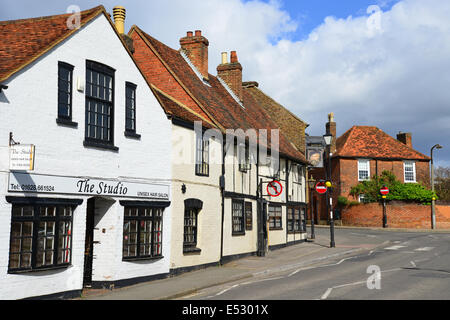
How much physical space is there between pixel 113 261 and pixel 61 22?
7086 mm

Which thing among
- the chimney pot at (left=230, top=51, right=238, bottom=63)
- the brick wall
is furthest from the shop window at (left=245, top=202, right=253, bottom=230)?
the brick wall

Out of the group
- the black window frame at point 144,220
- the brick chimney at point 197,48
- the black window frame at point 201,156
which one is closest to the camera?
the black window frame at point 144,220

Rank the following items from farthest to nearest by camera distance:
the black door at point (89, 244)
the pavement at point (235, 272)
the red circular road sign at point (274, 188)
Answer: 1. the red circular road sign at point (274, 188)
2. the black door at point (89, 244)
3. the pavement at point (235, 272)

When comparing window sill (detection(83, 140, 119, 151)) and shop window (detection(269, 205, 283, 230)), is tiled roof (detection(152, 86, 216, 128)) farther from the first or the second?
shop window (detection(269, 205, 283, 230))

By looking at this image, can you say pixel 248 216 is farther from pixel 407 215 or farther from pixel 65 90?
pixel 407 215

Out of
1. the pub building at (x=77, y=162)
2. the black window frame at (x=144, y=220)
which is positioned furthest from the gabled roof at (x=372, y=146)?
the pub building at (x=77, y=162)

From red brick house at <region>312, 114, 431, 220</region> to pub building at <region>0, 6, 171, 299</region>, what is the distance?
34.4m

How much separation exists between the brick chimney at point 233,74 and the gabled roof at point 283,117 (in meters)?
4.15

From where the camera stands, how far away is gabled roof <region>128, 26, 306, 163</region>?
19938 mm

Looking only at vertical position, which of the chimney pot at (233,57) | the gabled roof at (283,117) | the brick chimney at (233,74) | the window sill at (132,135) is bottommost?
the window sill at (132,135)

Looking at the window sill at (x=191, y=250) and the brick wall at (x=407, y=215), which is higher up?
the brick wall at (x=407, y=215)

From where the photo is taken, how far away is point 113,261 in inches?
534

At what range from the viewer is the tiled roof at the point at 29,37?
11.4 meters

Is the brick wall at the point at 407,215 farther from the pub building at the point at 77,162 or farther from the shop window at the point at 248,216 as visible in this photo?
the pub building at the point at 77,162
